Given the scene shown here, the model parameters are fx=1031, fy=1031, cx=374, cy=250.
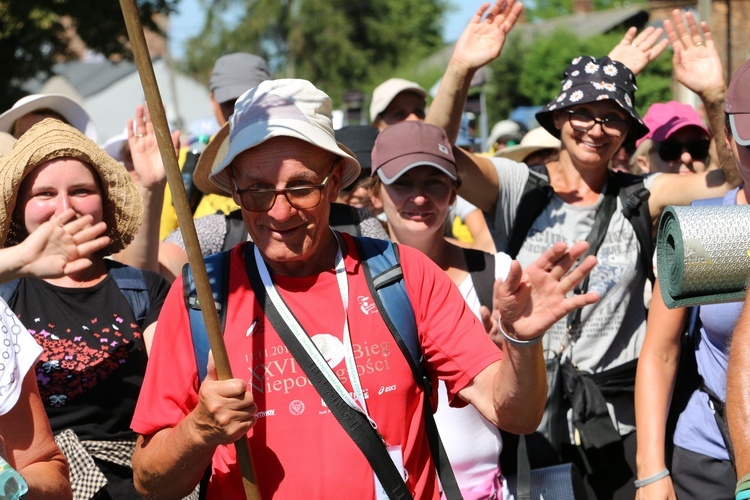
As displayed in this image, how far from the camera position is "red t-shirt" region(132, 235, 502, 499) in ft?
8.40

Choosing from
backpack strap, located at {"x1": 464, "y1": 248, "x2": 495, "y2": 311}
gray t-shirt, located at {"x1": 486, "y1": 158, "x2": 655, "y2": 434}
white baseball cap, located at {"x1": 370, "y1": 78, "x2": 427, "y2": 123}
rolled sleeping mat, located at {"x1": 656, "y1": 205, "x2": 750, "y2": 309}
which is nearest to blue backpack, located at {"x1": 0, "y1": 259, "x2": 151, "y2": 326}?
backpack strap, located at {"x1": 464, "y1": 248, "x2": 495, "y2": 311}

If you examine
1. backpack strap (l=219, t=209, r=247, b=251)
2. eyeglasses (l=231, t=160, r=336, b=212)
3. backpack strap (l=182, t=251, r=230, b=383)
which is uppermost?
eyeglasses (l=231, t=160, r=336, b=212)

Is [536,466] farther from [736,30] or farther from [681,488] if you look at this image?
[736,30]

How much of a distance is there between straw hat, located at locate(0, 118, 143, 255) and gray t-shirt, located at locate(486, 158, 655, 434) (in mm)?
1469

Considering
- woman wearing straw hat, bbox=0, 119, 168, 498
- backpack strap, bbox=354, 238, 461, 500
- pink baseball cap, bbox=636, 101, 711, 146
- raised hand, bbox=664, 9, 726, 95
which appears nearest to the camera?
backpack strap, bbox=354, 238, 461, 500

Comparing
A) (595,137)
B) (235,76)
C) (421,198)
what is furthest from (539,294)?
(235,76)

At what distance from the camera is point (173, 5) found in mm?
20453

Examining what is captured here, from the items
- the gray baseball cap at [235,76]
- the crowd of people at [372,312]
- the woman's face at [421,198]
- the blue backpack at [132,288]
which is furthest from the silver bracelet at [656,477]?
the gray baseball cap at [235,76]

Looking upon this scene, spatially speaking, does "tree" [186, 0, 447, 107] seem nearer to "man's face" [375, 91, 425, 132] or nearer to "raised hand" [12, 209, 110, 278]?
"man's face" [375, 91, 425, 132]

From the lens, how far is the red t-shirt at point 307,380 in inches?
101

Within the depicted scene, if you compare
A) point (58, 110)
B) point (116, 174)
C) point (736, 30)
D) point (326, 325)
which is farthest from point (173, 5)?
point (326, 325)

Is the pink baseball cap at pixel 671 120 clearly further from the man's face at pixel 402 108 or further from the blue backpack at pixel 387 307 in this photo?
the blue backpack at pixel 387 307

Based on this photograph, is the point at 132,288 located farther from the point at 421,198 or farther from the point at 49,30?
the point at 49,30

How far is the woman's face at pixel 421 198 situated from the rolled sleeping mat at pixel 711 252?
1600 mm
